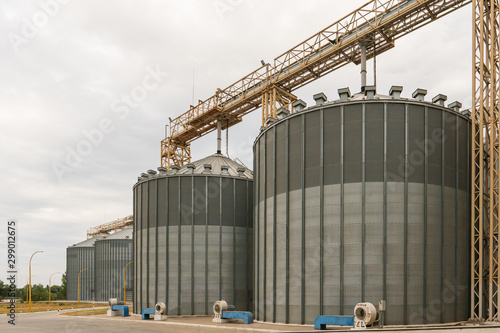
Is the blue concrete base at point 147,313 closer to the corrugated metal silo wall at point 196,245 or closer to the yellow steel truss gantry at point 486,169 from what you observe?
the corrugated metal silo wall at point 196,245

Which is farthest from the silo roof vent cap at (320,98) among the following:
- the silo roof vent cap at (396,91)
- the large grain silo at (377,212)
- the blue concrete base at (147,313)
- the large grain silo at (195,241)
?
the blue concrete base at (147,313)

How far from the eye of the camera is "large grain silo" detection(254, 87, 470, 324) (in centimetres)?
3028

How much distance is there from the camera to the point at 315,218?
32.5 meters

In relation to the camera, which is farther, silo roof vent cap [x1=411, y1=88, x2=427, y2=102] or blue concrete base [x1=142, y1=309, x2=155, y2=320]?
blue concrete base [x1=142, y1=309, x2=155, y2=320]

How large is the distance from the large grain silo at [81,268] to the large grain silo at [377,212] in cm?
8199

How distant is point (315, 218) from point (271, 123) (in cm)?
922

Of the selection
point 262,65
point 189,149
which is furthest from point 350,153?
point 189,149

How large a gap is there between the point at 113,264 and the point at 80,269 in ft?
53.4

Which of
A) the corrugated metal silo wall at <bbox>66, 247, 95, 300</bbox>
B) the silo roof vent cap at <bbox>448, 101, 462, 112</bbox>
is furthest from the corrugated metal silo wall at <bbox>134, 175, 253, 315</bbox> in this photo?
the corrugated metal silo wall at <bbox>66, 247, 95, 300</bbox>

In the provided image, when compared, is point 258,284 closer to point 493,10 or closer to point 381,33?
point 381,33

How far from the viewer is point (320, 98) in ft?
112

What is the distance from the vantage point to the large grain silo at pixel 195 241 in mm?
44438

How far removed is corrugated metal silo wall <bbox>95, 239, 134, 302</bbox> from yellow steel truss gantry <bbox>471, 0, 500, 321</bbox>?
2957 inches

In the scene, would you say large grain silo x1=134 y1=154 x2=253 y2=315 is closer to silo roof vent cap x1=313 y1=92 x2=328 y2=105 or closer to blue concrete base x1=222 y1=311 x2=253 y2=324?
blue concrete base x1=222 y1=311 x2=253 y2=324
